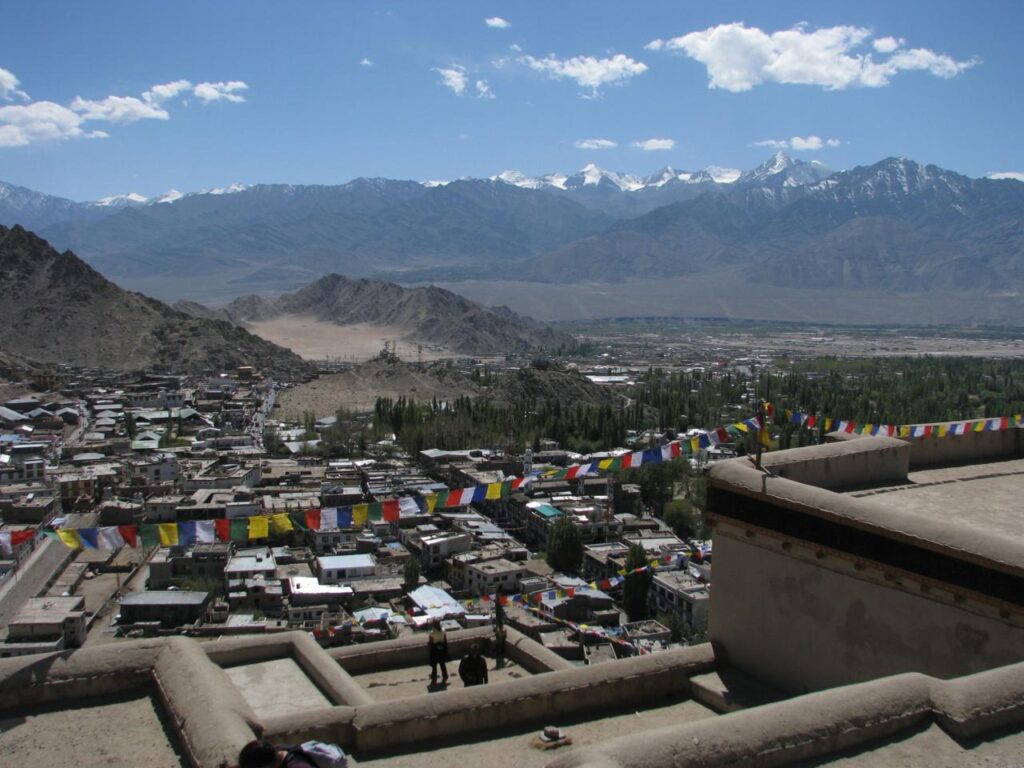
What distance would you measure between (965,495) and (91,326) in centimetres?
7869

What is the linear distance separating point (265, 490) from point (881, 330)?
141979mm

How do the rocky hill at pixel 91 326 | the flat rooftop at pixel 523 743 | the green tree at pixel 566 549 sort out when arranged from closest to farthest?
1. the flat rooftop at pixel 523 743
2. the green tree at pixel 566 549
3. the rocky hill at pixel 91 326

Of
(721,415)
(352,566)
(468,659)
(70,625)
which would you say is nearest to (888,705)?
(468,659)

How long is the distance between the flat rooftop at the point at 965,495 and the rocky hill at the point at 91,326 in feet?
226

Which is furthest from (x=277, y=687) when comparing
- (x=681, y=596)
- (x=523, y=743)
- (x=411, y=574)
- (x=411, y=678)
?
(x=411, y=574)

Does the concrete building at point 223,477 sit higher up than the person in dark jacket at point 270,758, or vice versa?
the person in dark jacket at point 270,758

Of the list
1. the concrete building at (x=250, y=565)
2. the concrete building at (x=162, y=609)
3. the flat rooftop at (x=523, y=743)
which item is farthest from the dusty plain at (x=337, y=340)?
the flat rooftop at (x=523, y=743)

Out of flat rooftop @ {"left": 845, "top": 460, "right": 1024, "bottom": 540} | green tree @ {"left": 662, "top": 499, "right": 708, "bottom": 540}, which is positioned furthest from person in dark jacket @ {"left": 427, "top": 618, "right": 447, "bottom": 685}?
green tree @ {"left": 662, "top": 499, "right": 708, "bottom": 540}

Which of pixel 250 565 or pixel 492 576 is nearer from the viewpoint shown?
pixel 492 576

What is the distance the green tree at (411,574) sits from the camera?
23.4 m

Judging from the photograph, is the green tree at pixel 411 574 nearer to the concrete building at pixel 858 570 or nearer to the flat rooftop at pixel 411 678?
Result: the flat rooftop at pixel 411 678

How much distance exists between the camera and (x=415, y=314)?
122 m

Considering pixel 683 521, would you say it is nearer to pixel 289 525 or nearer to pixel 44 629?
pixel 44 629

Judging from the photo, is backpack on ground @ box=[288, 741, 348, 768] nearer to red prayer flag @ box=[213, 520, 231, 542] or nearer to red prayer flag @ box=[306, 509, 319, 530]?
red prayer flag @ box=[213, 520, 231, 542]
